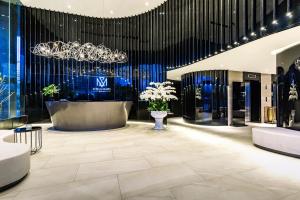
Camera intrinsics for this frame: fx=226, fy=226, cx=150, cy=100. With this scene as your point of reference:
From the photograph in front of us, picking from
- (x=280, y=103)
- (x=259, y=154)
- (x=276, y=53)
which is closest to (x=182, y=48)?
(x=276, y=53)

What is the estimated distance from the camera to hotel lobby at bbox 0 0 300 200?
332 centimetres

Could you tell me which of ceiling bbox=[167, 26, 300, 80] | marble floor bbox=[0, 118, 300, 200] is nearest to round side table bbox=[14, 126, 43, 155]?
marble floor bbox=[0, 118, 300, 200]

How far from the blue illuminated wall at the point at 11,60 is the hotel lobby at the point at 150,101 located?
0.06m

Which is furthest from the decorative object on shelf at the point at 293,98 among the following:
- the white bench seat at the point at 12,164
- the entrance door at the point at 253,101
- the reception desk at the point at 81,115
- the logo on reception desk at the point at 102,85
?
the logo on reception desk at the point at 102,85

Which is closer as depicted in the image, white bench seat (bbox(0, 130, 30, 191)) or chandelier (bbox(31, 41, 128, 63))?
white bench seat (bbox(0, 130, 30, 191))

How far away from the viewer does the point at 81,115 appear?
8406 millimetres

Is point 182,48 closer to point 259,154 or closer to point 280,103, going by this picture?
point 280,103

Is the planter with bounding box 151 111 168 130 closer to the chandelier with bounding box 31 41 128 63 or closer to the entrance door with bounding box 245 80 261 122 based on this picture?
the chandelier with bounding box 31 41 128 63

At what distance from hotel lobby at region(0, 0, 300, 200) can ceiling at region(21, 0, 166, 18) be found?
0.34 feet

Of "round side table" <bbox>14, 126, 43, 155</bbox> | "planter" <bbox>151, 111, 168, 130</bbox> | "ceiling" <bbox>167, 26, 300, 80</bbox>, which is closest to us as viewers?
"round side table" <bbox>14, 126, 43, 155</bbox>

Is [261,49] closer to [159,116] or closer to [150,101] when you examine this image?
[159,116]

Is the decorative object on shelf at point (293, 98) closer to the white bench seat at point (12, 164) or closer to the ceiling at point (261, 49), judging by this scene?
the ceiling at point (261, 49)

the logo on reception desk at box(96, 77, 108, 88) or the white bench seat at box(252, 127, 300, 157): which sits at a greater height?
the logo on reception desk at box(96, 77, 108, 88)

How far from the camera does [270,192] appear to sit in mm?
2955
